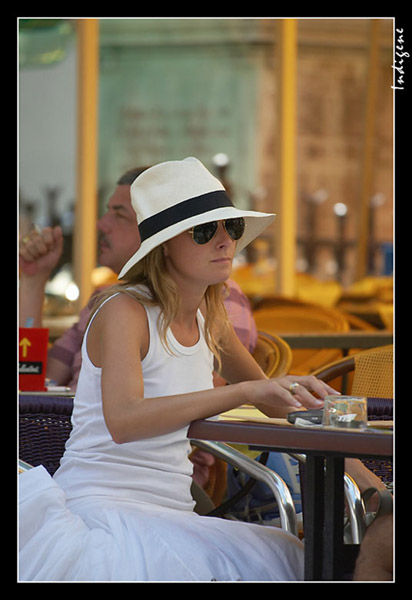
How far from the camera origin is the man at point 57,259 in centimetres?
331

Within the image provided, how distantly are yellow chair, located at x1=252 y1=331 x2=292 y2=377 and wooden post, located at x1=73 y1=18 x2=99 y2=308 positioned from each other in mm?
3065

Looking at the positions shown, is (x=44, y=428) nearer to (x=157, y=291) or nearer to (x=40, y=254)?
(x=157, y=291)

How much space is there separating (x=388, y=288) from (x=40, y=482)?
760 cm

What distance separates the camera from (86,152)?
21.2 feet

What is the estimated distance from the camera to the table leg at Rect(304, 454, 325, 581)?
1.92 m

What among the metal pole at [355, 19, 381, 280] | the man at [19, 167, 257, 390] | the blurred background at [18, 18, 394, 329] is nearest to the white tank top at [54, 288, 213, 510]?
the man at [19, 167, 257, 390]

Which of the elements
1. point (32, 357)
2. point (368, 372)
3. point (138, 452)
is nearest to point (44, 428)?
point (32, 357)

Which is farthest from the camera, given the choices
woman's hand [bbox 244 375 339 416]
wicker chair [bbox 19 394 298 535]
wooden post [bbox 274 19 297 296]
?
wooden post [bbox 274 19 297 296]

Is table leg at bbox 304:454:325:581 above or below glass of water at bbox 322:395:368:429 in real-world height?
below

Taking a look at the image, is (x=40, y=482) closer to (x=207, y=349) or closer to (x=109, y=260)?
(x=207, y=349)

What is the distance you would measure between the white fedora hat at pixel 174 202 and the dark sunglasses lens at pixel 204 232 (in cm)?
2

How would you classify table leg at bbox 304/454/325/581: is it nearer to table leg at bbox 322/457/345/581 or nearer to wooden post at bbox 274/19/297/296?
table leg at bbox 322/457/345/581
